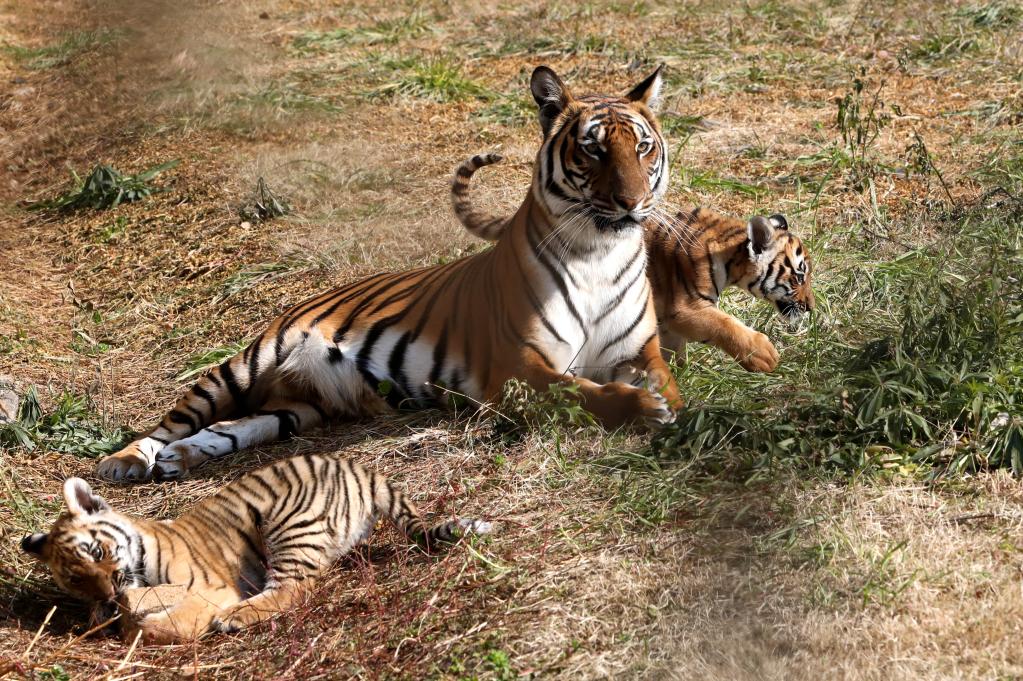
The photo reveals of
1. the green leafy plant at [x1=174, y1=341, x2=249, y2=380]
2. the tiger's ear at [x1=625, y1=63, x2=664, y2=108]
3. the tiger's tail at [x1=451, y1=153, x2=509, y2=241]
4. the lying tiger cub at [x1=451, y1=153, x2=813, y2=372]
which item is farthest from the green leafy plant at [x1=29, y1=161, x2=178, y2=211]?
the tiger's ear at [x1=625, y1=63, x2=664, y2=108]

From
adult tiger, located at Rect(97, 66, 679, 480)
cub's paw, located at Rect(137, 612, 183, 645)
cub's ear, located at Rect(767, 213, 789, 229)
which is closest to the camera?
cub's paw, located at Rect(137, 612, 183, 645)

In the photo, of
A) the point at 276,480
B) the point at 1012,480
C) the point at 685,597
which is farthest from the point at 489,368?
the point at 1012,480

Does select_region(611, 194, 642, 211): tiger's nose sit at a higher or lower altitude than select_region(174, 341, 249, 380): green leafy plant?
higher

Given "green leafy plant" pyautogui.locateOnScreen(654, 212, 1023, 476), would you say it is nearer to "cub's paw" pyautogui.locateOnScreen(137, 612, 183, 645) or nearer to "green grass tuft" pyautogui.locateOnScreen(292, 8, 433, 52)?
"cub's paw" pyautogui.locateOnScreen(137, 612, 183, 645)

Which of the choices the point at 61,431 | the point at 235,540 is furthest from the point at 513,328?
the point at 61,431

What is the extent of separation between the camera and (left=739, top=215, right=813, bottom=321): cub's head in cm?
543

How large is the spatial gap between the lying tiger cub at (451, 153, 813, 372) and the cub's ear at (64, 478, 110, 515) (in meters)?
2.30

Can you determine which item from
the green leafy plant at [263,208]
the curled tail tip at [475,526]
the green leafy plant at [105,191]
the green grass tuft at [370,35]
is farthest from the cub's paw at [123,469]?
the green grass tuft at [370,35]

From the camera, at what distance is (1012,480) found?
12.9ft

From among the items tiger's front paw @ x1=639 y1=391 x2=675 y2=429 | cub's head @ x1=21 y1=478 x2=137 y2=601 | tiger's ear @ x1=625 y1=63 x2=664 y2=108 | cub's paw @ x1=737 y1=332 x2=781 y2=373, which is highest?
tiger's ear @ x1=625 y1=63 x2=664 y2=108

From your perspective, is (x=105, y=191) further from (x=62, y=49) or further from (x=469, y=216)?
(x=469, y=216)

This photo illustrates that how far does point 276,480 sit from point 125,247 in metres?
3.75

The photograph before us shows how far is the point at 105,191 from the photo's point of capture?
7.97 m

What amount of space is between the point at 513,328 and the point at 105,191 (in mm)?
4207
